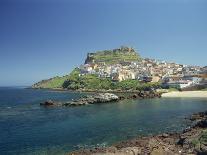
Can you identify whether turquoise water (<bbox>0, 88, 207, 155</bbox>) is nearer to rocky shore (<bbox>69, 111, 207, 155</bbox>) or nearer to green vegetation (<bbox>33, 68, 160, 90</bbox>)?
rocky shore (<bbox>69, 111, 207, 155</bbox>)

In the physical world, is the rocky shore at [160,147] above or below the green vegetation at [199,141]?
below

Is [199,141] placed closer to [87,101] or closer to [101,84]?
[87,101]

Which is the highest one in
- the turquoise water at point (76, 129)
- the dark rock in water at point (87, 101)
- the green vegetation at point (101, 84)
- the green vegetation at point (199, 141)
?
the green vegetation at point (101, 84)

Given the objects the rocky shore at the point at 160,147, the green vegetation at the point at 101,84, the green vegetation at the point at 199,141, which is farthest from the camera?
the green vegetation at the point at 101,84

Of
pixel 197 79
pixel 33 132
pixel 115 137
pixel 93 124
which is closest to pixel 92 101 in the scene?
pixel 93 124

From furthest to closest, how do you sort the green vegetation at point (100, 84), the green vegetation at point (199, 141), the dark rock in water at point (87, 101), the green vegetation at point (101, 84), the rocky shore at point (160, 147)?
the green vegetation at point (100, 84) → the green vegetation at point (101, 84) → the dark rock in water at point (87, 101) → the green vegetation at point (199, 141) → the rocky shore at point (160, 147)

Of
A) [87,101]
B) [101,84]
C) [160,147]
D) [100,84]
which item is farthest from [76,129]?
[100,84]

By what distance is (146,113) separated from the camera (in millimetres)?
74562

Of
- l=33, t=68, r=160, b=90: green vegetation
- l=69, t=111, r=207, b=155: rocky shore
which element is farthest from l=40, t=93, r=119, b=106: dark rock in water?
l=69, t=111, r=207, b=155: rocky shore

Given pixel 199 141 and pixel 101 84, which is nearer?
pixel 199 141

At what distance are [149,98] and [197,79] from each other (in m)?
43.6

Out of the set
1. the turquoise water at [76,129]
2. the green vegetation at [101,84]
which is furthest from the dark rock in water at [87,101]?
the green vegetation at [101,84]

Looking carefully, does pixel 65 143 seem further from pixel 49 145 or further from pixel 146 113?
pixel 146 113

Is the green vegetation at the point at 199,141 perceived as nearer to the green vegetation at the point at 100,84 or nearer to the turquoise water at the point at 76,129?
the turquoise water at the point at 76,129
